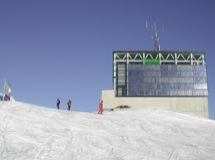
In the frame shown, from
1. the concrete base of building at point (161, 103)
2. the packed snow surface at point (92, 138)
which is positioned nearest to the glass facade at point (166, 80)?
the concrete base of building at point (161, 103)

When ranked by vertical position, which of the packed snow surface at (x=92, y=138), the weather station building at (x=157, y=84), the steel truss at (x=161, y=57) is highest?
the steel truss at (x=161, y=57)

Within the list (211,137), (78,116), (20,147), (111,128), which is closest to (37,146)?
(20,147)

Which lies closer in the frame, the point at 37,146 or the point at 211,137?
the point at 37,146

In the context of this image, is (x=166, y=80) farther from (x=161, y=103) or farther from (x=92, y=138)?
(x=92, y=138)

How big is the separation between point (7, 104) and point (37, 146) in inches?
449

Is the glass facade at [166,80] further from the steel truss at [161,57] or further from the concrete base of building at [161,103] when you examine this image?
the steel truss at [161,57]

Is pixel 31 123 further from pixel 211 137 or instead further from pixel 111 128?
pixel 211 137

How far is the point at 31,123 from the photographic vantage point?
20.1 meters

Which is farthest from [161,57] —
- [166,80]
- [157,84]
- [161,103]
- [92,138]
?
[92,138]

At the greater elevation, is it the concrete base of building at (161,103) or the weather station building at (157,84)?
the weather station building at (157,84)

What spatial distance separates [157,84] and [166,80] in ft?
12.3

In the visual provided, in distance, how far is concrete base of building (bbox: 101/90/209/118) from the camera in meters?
89.6

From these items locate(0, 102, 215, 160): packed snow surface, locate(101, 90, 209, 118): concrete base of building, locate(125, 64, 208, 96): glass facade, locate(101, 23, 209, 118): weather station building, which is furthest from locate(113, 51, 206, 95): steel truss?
locate(0, 102, 215, 160): packed snow surface

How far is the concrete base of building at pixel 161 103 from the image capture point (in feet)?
294
